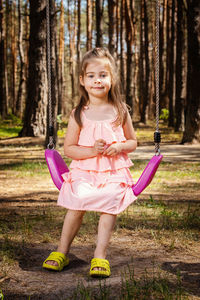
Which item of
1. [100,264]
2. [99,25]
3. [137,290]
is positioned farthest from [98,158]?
[99,25]

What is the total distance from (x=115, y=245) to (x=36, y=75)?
26.8 feet

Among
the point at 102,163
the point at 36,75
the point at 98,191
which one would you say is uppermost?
the point at 36,75

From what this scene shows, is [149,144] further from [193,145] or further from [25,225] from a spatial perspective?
[25,225]

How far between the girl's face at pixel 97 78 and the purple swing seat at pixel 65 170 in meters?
0.53

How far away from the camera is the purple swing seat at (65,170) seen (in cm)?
271

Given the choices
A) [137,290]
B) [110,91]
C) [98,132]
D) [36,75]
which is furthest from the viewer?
[36,75]

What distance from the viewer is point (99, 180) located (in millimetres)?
2721

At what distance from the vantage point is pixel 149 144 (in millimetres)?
10844

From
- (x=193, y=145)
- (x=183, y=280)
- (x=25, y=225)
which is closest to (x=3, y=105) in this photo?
(x=193, y=145)

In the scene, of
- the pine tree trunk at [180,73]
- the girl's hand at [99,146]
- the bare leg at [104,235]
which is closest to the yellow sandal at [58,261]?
the bare leg at [104,235]

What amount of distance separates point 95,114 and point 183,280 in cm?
127

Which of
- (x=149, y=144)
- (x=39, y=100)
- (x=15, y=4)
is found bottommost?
(x=149, y=144)

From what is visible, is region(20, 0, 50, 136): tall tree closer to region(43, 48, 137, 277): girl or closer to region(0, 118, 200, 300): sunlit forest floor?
region(0, 118, 200, 300): sunlit forest floor

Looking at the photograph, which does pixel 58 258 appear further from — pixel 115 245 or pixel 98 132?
pixel 98 132
